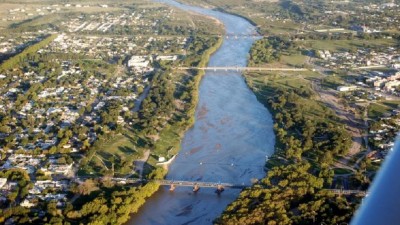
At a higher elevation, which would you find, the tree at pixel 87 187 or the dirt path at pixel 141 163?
the tree at pixel 87 187

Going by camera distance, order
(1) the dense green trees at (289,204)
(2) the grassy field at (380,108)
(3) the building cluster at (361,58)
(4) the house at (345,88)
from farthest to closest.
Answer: (3) the building cluster at (361,58) < (4) the house at (345,88) < (2) the grassy field at (380,108) < (1) the dense green trees at (289,204)

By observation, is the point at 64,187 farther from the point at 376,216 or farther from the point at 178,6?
the point at 178,6

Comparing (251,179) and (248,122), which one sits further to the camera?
(248,122)

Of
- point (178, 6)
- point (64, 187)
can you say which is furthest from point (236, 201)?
point (178, 6)

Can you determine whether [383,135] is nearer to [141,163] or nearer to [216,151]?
[216,151]

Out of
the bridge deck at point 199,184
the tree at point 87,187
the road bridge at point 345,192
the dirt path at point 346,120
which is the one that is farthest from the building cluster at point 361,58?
the tree at point 87,187

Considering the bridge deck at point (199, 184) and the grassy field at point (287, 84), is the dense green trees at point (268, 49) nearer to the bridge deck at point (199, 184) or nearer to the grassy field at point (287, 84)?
the grassy field at point (287, 84)

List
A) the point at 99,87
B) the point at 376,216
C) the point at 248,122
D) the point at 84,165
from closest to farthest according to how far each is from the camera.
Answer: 1. the point at 376,216
2. the point at 84,165
3. the point at 248,122
4. the point at 99,87

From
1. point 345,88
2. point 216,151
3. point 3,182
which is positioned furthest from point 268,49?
point 3,182
